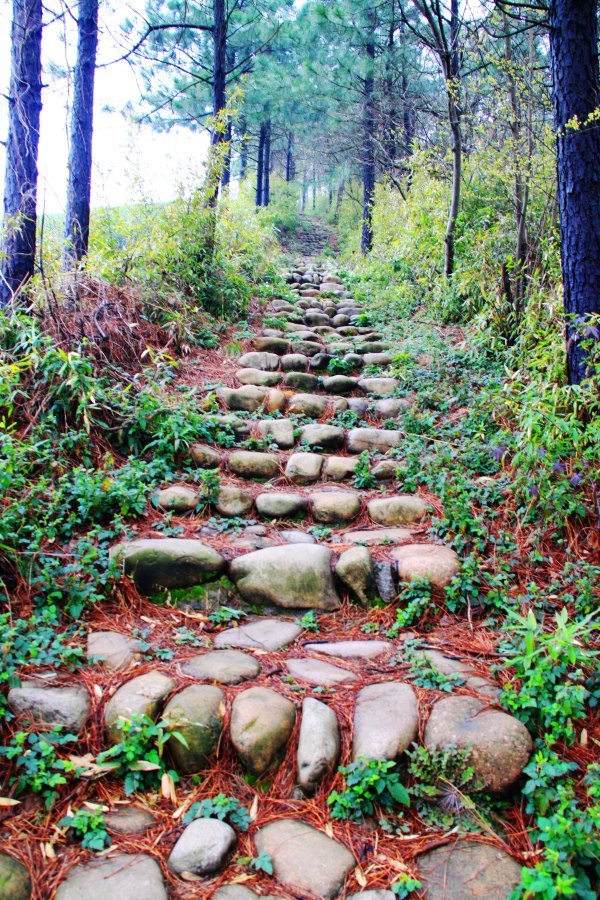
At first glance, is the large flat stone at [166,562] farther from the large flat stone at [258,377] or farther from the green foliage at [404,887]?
the large flat stone at [258,377]

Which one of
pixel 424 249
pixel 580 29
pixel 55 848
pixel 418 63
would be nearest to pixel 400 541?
pixel 55 848

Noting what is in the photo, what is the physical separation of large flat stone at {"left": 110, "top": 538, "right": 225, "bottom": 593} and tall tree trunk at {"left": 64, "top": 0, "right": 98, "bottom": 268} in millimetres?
4263

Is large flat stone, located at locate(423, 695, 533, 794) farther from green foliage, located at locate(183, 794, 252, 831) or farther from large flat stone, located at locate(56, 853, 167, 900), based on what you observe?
large flat stone, located at locate(56, 853, 167, 900)

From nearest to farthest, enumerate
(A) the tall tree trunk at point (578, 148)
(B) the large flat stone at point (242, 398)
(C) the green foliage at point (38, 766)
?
1. (C) the green foliage at point (38, 766)
2. (A) the tall tree trunk at point (578, 148)
3. (B) the large flat stone at point (242, 398)

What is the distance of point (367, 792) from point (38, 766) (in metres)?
1.00

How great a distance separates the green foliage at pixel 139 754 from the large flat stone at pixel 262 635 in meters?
0.52

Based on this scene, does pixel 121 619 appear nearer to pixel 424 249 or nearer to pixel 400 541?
pixel 400 541

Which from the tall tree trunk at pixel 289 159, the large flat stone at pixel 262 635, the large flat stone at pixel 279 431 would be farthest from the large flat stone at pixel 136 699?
the tall tree trunk at pixel 289 159

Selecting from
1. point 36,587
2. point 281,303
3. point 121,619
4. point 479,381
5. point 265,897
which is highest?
point 281,303

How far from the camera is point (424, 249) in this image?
7.21m

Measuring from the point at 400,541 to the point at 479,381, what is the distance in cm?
187

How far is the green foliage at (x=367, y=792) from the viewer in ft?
5.52

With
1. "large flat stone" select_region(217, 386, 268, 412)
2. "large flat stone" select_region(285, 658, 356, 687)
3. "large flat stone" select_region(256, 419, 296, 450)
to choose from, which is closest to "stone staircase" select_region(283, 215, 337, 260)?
"large flat stone" select_region(217, 386, 268, 412)

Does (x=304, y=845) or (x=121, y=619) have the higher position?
(x=121, y=619)
